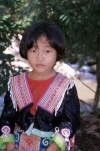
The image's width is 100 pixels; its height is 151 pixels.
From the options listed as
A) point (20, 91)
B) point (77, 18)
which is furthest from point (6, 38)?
point (20, 91)

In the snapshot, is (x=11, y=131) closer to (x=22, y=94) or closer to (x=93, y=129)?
(x=22, y=94)

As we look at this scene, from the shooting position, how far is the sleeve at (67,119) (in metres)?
1.96

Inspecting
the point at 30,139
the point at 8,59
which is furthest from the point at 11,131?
the point at 8,59

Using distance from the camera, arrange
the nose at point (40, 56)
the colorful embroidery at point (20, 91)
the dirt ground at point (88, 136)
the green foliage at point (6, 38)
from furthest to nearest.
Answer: the green foliage at point (6, 38) → the dirt ground at point (88, 136) → the colorful embroidery at point (20, 91) → the nose at point (40, 56)

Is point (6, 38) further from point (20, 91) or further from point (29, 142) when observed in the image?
point (29, 142)

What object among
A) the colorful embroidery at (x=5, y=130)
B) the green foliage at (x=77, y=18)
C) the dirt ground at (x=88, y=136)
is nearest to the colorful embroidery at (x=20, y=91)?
the colorful embroidery at (x=5, y=130)

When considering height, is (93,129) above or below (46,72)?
below

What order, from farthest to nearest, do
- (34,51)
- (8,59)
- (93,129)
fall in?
(8,59) → (93,129) → (34,51)

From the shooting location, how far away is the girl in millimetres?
1964

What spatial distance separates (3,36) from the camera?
395 cm

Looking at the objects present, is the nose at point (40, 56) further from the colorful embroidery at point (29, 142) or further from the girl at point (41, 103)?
the colorful embroidery at point (29, 142)

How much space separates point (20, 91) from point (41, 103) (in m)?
0.16

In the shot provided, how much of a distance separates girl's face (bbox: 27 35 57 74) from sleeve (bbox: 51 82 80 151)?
203 millimetres

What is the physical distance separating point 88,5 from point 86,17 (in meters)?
0.15
